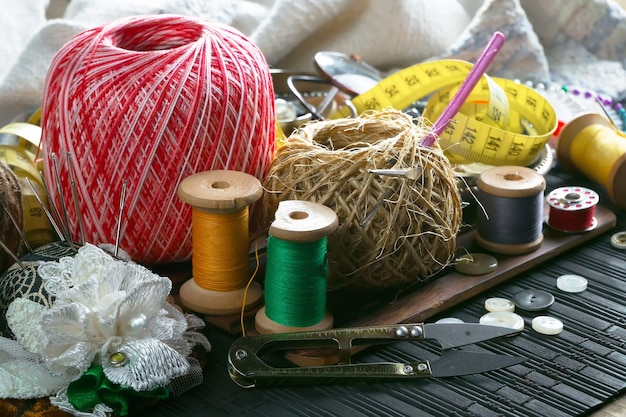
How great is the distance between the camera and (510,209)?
142 cm

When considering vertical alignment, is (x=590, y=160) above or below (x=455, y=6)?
below

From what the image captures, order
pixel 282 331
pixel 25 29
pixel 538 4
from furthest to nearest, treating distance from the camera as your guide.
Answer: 1. pixel 538 4
2. pixel 25 29
3. pixel 282 331

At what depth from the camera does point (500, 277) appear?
139 cm

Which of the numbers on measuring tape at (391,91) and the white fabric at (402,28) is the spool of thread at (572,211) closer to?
the numbers on measuring tape at (391,91)

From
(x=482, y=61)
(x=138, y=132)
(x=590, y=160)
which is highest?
(x=482, y=61)

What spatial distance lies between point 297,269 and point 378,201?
6.1 inches

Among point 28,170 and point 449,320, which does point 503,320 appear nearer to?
point 449,320

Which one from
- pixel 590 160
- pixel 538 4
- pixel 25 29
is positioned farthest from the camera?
pixel 538 4

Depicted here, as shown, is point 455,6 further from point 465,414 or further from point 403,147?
point 465,414

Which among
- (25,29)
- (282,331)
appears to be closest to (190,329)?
(282,331)

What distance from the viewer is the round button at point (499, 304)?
1.32 m

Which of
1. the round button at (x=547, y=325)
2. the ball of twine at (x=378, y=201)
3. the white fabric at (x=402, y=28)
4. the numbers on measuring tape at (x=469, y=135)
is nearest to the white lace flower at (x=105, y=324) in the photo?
the ball of twine at (x=378, y=201)

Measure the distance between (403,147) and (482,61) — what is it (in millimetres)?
237

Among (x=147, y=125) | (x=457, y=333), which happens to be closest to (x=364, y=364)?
(x=457, y=333)
